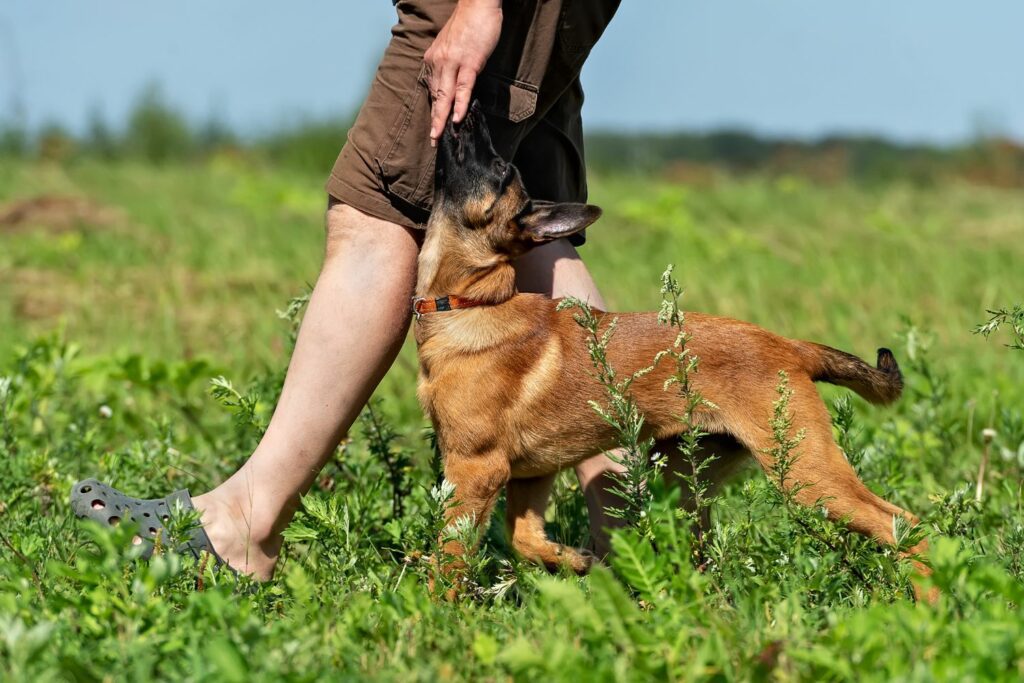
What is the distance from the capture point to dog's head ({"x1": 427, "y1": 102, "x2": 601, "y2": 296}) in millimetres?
3332

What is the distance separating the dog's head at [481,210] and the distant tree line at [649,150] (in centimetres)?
1189

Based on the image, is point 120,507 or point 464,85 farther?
point 120,507

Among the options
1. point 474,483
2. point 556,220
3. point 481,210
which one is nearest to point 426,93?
point 481,210

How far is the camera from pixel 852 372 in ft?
11.1

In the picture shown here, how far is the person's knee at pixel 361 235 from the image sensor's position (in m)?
3.42

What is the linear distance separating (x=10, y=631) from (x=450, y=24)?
6.19ft

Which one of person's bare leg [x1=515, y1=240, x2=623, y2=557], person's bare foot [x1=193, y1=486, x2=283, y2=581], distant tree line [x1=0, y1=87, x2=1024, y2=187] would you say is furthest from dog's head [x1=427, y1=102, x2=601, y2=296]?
distant tree line [x1=0, y1=87, x2=1024, y2=187]

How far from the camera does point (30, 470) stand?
13.0 feet

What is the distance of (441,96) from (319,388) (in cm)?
91

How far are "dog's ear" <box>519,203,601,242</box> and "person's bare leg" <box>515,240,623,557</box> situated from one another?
29cm

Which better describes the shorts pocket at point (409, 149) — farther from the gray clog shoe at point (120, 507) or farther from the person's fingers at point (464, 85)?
the gray clog shoe at point (120, 507)

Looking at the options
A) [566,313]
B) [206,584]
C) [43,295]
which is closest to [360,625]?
[206,584]

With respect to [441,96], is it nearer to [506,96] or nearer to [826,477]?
[506,96]

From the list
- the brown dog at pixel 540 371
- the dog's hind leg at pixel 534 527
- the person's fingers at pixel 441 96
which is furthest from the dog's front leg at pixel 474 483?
the person's fingers at pixel 441 96
